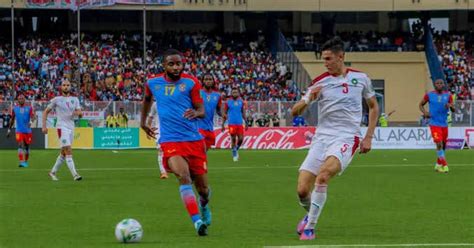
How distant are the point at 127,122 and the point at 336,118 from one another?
127 feet

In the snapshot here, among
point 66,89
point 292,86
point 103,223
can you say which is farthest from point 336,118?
point 292,86

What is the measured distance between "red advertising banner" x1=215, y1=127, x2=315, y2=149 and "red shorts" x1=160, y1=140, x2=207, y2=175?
1337 inches

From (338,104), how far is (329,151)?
57cm

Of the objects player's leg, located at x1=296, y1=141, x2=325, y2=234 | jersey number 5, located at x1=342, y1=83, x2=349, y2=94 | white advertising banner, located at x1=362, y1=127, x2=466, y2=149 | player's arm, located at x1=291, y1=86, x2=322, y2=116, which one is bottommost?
white advertising banner, located at x1=362, y1=127, x2=466, y2=149

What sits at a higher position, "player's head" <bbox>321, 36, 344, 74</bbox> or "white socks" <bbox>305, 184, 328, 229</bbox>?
"player's head" <bbox>321, 36, 344, 74</bbox>

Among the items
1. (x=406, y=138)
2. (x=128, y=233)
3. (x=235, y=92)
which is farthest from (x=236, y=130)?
(x=128, y=233)

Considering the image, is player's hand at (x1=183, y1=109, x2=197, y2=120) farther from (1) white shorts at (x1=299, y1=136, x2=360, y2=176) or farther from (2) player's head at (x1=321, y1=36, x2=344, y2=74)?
(2) player's head at (x1=321, y1=36, x2=344, y2=74)

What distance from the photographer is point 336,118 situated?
1219 centimetres

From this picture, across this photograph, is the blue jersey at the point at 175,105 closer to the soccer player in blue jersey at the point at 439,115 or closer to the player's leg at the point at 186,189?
the player's leg at the point at 186,189

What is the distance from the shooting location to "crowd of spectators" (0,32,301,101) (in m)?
58.7

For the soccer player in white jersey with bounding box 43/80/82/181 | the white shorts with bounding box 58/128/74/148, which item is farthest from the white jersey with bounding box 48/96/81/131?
the white shorts with bounding box 58/128/74/148

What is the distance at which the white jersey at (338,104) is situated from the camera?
39.9 ft

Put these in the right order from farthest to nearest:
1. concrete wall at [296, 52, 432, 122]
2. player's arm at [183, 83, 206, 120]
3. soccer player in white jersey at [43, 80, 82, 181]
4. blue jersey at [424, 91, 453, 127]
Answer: concrete wall at [296, 52, 432, 122] → blue jersey at [424, 91, 453, 127] → soccer player in white jersey at [43, 80, 82, 181] → player's arm at [183, 83, 206, 120]

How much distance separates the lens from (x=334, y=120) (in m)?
12.2
